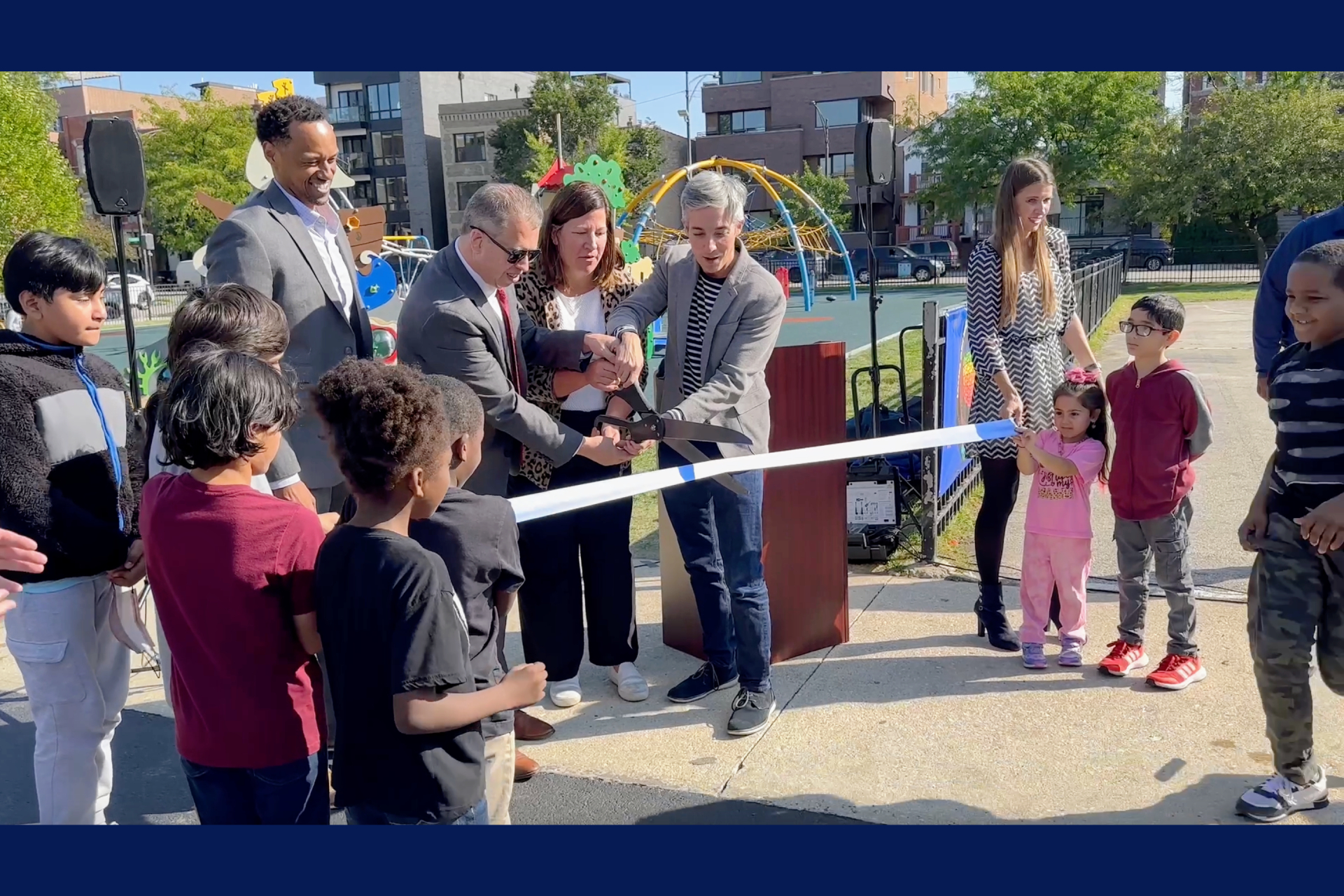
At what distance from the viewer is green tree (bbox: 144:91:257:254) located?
44406 mm

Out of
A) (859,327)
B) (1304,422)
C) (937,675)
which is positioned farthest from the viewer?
(859,327)

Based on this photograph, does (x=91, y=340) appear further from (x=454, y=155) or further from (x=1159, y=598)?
(x=454, y=155)

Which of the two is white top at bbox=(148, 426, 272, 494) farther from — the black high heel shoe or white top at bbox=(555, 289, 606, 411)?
the black high heel shoe

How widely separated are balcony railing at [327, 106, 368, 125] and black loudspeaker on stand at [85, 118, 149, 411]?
6320 cm

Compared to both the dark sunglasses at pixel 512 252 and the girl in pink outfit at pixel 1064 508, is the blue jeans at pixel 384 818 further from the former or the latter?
the girl in pink outfit at pixel 1064 508

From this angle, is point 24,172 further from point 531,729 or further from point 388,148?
point 388,148

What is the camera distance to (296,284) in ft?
10.5

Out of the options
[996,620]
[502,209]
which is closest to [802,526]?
[996,620]

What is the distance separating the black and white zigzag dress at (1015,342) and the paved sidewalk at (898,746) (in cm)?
100

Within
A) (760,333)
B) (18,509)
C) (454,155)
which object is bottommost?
(18,509)

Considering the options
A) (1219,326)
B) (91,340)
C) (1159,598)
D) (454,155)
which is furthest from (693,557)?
(454,155)

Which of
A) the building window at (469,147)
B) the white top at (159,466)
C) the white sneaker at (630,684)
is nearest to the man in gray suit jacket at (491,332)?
the white top at (159,466)

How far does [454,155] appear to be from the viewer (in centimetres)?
6241

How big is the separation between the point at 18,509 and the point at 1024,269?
3.61 metres
